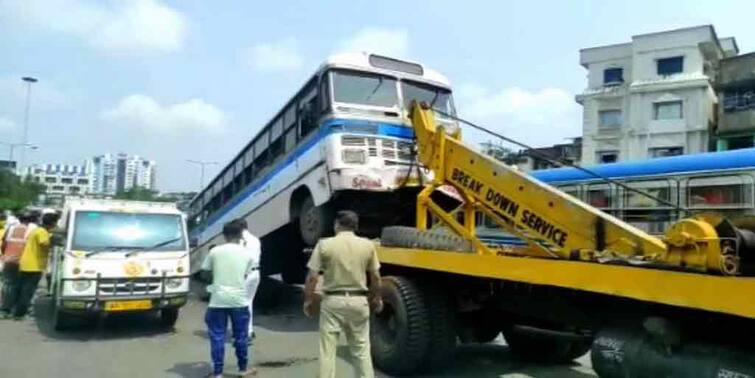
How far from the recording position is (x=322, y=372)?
5.12m

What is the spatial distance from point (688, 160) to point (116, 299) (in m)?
7.91

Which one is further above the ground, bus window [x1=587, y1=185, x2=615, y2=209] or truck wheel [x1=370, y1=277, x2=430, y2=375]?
bus window [x1=587, y1=185, x2=615, y2=209]

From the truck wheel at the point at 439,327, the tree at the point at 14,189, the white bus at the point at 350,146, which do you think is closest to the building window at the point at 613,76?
the white bus at the point at 350,146

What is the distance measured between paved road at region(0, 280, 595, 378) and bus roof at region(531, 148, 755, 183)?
318 centimetres

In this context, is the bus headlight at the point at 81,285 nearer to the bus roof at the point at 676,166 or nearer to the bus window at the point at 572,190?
the bus roof at the point at 676,166

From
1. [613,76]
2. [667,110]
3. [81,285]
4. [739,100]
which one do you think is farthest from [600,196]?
[613,76]

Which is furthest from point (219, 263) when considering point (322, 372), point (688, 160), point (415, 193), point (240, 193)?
point (240, 193)

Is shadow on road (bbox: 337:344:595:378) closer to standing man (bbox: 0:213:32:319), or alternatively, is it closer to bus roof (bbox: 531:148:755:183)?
bus roof (bbox: 531:148:755:183)

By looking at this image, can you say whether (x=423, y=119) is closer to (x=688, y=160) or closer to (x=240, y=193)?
(x=688, y=160)

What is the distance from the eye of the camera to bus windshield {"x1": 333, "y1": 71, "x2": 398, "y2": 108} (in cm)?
942

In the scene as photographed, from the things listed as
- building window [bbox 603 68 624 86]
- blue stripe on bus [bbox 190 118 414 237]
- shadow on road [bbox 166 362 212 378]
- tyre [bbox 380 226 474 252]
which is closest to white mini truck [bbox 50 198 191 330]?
shadow on road [bbox 166 362 212 378]

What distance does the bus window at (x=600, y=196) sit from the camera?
9938 mm

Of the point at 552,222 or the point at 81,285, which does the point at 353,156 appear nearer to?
the point at 81,285

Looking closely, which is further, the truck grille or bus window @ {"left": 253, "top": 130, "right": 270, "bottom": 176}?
bus window @ {"left": 253, "top": 130, "right": 270, "bottom": 176}
